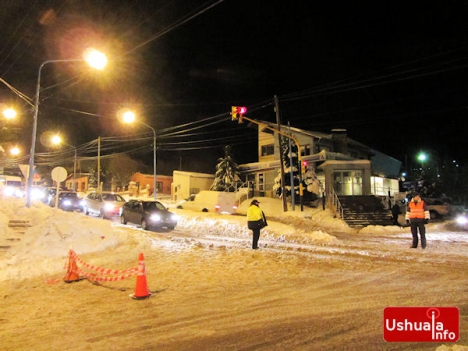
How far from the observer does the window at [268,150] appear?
4283 cm

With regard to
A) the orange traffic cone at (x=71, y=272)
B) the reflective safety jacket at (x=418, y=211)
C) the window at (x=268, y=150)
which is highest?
the window at (x=268, y=150)

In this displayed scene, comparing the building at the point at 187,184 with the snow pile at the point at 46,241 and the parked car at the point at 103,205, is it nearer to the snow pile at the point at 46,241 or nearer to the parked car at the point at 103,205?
the parked car at the point at 103,205

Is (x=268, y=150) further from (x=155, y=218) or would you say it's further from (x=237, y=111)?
(x=155, y=218)

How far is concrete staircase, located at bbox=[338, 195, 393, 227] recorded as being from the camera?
25.1m

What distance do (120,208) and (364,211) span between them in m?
18.0

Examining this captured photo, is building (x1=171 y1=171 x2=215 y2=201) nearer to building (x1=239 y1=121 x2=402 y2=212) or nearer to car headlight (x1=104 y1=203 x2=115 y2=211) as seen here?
building (x1=239 y1=121 x2=402 y2=212)

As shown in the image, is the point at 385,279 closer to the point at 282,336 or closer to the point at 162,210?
the point at 282,336

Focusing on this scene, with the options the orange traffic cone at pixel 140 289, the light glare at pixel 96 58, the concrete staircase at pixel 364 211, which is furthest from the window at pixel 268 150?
the orange traffic cone at pixel 140 289

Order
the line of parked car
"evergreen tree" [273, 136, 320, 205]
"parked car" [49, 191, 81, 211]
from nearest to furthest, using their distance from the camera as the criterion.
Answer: the line of parked car
"parked car" [49, 191, 81, 211]
"evergreen tree" [273, 136, 320, 205]

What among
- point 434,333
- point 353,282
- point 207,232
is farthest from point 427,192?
point 434,333

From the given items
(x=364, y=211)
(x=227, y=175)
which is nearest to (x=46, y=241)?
(x=364, y=211)

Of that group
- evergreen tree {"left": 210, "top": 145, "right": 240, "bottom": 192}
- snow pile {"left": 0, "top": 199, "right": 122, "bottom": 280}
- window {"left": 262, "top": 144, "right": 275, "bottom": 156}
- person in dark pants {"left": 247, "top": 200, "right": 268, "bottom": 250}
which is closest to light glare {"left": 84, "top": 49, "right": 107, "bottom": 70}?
snow pile {"left": 0, "top": 199, "right": 122, "bottom": 280}

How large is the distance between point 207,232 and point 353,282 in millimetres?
11342

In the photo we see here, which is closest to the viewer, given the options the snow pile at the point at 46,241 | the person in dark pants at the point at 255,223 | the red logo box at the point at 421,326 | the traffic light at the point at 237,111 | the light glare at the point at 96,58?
the red logo box at the point at 421,326
